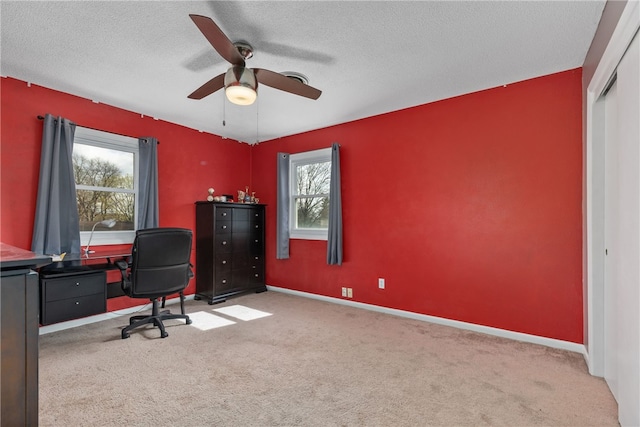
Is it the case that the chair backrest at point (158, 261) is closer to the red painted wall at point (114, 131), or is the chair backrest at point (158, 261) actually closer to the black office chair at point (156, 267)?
the black office chair at point (156, 267)

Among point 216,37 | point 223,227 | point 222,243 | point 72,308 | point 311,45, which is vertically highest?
point 311,45

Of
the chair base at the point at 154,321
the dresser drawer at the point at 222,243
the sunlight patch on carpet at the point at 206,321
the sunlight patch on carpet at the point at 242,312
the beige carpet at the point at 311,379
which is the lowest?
the sunlight patch on carpet at the point at 242,312

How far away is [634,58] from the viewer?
4.70 feet

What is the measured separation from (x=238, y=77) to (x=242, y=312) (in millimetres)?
2633

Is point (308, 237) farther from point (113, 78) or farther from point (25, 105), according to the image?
point (25, 105)

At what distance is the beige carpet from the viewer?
1694 mm

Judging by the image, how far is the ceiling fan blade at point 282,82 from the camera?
2.20 metres

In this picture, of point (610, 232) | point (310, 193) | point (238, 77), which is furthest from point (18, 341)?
point (310, 193)

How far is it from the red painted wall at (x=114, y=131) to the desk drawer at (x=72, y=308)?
2.23 ft

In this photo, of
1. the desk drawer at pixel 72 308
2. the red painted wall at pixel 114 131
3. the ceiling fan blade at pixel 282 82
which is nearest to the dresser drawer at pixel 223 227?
the red painted wall at pixel 114 131

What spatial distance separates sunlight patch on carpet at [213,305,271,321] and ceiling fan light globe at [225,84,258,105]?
91.6 inches

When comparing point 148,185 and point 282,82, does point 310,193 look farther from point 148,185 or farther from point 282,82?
point 282,82

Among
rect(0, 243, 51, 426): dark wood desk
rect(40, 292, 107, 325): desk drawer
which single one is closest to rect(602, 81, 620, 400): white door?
rect(0, 243, 51, 426): dark wood desk

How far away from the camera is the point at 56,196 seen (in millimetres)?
2900
